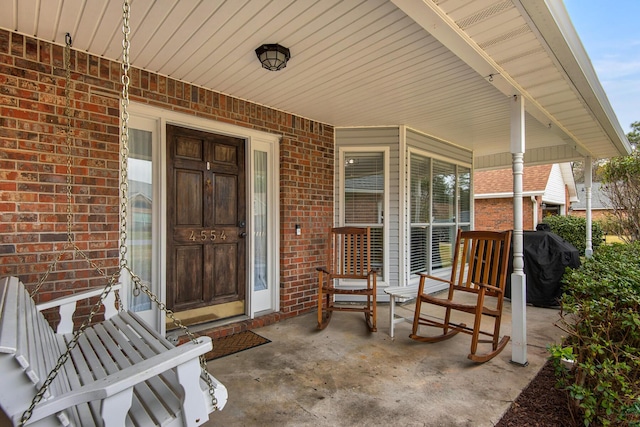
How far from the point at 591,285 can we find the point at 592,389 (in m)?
0.89

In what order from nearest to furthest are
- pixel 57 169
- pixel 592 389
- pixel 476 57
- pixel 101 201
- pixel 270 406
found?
pixel 592 389 < pixel 270 406 < pixel 476 57 < pixel 57 169 < pixel 101 201

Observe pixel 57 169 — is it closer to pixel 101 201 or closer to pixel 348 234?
pixel 101 201

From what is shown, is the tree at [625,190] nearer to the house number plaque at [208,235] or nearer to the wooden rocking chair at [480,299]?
the wooden rocking chair at [480,299]

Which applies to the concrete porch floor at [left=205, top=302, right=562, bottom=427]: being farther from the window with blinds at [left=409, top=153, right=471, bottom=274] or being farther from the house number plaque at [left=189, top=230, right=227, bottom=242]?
the window with blinds at [left=409, top=153, right=471, bottom=274]

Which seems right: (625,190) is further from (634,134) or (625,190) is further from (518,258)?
(634,134)

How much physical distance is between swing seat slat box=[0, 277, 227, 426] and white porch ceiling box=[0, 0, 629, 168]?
5.87 feet

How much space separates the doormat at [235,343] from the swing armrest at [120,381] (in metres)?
1.79

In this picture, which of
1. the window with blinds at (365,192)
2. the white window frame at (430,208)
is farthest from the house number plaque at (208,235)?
the white window frame at (430,208)

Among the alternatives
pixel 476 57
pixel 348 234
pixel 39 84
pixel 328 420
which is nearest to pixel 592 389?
pixel 328 420

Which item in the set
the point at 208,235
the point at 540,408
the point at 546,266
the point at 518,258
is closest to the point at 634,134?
the point at 546,266

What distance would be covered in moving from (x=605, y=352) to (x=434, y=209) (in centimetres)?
346

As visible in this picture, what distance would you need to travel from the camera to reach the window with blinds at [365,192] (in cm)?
472

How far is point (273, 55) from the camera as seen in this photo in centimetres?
243

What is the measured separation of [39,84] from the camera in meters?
2.34
